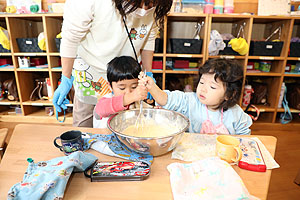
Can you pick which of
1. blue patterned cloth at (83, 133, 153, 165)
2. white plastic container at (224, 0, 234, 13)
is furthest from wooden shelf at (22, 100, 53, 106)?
white plastic container at (224, 0, 234, 13)

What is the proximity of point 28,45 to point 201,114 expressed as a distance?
2217 millimetres

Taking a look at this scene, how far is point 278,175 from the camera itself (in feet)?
5.54

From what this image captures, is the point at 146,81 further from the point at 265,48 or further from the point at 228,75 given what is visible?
the point at 265,48

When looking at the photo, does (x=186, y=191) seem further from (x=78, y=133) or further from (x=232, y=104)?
(x=232, y=104)

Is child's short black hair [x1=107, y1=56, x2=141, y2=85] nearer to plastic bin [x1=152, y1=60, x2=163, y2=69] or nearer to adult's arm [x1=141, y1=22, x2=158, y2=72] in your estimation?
adult's arm [x1=141, y1=22, x2=158, y2=72]

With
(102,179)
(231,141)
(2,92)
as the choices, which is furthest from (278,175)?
(2,92)

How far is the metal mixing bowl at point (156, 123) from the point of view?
0.70 metres

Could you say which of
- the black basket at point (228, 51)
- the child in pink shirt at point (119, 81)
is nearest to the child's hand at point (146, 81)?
the child in pink shirt at point (119, 81)

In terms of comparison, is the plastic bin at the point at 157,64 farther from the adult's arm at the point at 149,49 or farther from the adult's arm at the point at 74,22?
the adult's arm at the point at 74,22

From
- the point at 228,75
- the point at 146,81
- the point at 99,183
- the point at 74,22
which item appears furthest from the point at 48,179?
the point at 228,75

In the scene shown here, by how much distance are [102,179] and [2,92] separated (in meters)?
2.74

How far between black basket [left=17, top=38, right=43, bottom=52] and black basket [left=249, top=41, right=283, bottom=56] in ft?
7.97

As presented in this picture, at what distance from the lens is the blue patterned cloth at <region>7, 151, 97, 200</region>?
1.77 ft

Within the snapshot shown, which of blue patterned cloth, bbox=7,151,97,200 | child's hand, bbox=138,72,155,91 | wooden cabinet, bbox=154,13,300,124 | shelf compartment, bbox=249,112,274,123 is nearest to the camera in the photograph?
blue patterned cloth, bbox=7,151,97,200
